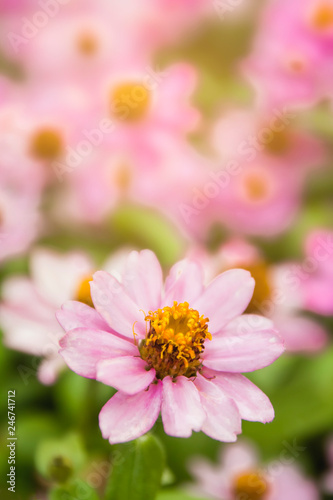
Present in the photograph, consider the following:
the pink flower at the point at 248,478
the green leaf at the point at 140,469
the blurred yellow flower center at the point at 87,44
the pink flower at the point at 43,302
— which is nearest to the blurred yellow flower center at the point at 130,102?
the blurred yellow flower center at the point at 87,44

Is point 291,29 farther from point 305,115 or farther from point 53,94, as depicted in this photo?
point 53,94

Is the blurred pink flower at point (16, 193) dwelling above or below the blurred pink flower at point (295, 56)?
below

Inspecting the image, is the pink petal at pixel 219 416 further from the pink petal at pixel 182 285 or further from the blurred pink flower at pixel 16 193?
the blurred pink flower at pixel 16 193

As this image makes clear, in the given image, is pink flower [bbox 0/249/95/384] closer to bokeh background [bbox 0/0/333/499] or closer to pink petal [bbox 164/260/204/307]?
bokeh background [bbox 0/0/333/499]

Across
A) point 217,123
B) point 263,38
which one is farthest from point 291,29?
point 217,123

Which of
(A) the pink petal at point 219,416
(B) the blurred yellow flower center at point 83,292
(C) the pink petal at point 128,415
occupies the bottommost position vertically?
(B) the blurred yellow flower center at point 83,292

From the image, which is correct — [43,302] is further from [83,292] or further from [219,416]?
[219,416]
